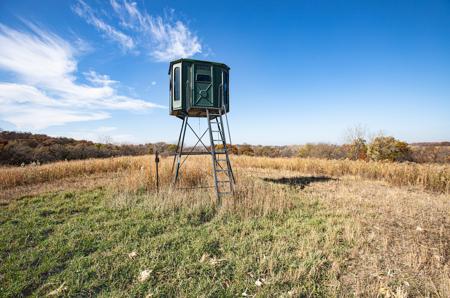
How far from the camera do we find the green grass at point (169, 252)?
330cm

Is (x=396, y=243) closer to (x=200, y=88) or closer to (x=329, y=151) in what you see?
(x=200, y=88)

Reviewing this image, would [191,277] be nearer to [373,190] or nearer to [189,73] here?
[189,73]

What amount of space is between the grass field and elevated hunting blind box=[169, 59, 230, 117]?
11.3 ft

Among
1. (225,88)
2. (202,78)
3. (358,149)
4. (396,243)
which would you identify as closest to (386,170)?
(396,243)

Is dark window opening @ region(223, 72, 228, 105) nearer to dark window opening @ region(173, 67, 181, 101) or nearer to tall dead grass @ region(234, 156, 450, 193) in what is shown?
dark window opening @ region(173, 67, 181, 101)

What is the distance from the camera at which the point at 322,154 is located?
30.8 m

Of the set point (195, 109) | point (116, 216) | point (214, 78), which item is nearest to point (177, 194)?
point (116, 216)

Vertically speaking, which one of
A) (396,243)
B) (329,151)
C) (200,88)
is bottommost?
(396,243)

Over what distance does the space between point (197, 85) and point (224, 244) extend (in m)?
6.05

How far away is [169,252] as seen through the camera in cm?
423

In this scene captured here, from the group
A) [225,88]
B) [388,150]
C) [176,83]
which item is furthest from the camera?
[388,150]

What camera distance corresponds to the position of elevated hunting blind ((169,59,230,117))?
845 centimetres

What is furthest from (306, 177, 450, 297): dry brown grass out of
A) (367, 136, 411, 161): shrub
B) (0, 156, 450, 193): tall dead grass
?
(367, 136, 411, 161): shrub

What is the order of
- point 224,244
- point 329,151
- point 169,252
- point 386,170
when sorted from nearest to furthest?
point 169,252 < point 224,244 < point 386,170 < point 329,151
